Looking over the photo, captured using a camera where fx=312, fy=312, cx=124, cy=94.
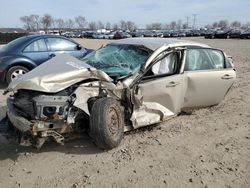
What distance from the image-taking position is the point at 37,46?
29.8 ft

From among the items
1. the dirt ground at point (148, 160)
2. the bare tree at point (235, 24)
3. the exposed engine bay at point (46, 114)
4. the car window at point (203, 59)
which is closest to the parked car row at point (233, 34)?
the car window at point (203, 59)

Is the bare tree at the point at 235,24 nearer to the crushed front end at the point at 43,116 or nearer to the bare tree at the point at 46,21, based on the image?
the bare tree at the point at 46,21

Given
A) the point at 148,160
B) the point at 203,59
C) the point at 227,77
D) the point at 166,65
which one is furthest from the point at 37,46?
the point at 148,160

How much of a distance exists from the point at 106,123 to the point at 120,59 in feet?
5.03

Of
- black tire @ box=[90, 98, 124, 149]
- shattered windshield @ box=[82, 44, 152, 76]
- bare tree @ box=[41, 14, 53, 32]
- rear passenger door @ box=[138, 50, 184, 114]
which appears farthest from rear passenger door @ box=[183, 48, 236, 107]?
bare tree @ box=[41, 14, 53, 32]

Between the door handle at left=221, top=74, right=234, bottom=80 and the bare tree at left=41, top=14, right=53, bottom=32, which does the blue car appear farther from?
the bare tree at left=41, top=14, right=53, bottom=32

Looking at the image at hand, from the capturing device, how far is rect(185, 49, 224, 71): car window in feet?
19.0

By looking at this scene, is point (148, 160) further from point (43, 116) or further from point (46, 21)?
point (46, 21)

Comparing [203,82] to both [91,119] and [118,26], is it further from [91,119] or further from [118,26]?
[118,26]

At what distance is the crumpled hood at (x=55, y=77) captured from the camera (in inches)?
160

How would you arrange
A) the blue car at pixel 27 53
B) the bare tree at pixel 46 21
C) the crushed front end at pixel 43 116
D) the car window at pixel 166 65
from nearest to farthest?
the crushed front end at pixel 43 116
the car window at pixel 166 65
the blue car at pixel 27 53
the bare tree at pixel 46 21

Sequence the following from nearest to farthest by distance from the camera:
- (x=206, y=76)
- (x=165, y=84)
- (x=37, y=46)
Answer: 1. (x=165, y=84)
2. (x=206, y=76)
3. (x=37, y=46)

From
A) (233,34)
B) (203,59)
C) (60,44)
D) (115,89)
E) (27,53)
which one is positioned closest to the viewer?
(115,89)

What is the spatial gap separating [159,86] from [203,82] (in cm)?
116
